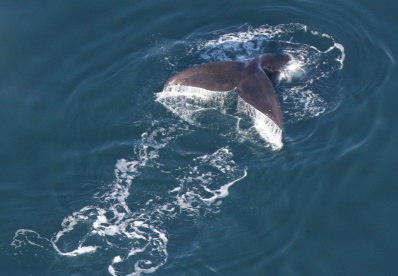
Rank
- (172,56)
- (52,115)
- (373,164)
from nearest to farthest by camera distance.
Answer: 1. (373,164)
2. (52,115)
3. (172,56)

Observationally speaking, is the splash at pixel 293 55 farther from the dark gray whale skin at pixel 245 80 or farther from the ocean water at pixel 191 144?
the dark gray whale skin at pixel 245 80

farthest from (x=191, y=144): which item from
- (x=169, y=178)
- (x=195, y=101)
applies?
(x=195, y=101)

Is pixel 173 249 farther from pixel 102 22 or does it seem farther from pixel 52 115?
pixel 102 22

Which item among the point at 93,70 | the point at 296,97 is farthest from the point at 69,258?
the point at 296,97

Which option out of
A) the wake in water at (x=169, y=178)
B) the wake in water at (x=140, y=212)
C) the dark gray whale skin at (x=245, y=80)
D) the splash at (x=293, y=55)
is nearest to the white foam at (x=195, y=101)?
the wake in water at (x=169, y=178)

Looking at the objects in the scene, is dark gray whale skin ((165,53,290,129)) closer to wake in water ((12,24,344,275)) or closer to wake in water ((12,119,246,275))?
wake in water ((12,24,344,275))

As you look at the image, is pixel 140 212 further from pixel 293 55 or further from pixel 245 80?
pixel 293 55

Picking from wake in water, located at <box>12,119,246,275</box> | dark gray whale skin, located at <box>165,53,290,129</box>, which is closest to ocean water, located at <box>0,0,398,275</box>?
wake in water, located at <box>12,119,246,275</box>
